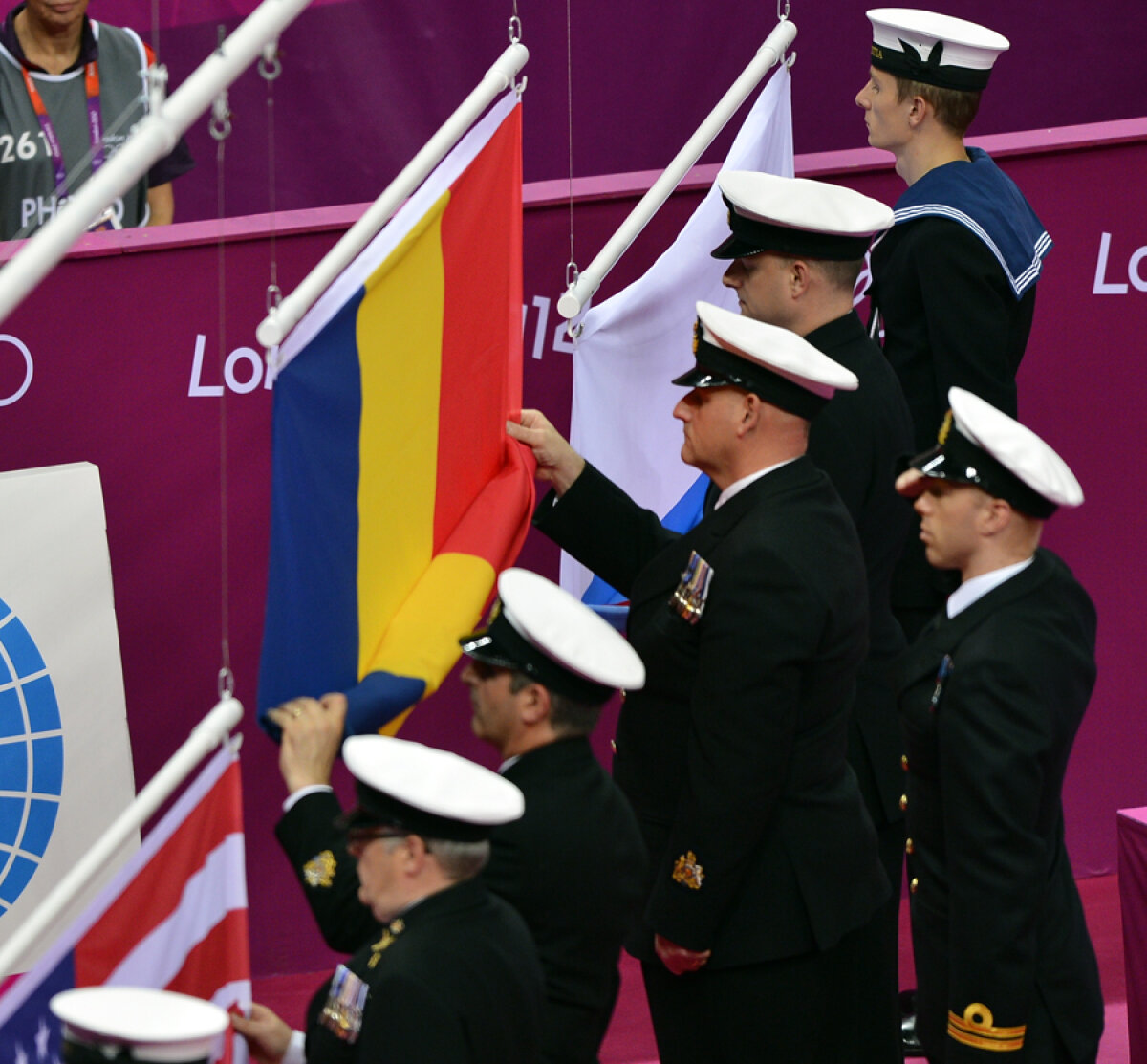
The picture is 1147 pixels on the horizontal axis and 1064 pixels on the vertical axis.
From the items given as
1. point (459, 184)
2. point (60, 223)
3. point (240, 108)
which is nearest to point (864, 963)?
point (459, 184)

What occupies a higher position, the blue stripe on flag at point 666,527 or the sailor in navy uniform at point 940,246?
the sailor in navy uniform at point 940,246

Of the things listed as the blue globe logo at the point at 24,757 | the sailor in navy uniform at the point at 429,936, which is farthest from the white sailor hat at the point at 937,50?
the sailor in navy uniform at the point at 429,936

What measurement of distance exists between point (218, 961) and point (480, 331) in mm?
1222

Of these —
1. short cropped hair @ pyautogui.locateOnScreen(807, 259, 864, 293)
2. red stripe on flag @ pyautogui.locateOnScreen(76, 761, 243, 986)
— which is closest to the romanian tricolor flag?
red stripe on flag @ pyautogui.locateOnScreen(76, 761, 243, 986)

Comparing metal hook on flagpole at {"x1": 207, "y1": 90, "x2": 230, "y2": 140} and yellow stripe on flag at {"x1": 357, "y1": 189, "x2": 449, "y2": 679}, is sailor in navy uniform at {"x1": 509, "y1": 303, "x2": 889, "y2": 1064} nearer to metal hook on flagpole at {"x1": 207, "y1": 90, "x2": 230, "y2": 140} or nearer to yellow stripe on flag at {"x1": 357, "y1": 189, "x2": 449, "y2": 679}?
yellow stripe on flag at {"x1": 357, "y1": 189, "x2": 449, "y2": 679}

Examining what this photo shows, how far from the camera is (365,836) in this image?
7.68 feet

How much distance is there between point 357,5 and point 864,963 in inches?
152

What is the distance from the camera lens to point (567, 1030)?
268 cm

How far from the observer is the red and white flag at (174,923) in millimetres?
2443

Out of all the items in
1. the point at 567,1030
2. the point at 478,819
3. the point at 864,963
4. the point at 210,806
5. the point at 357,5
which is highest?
the point at 357,5

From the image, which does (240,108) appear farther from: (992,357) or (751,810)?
(751,810)

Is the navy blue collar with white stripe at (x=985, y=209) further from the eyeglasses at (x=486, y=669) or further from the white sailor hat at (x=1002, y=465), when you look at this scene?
the eyeglasses at (x=486, y=669)

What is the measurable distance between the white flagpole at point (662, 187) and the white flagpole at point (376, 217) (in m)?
0.44

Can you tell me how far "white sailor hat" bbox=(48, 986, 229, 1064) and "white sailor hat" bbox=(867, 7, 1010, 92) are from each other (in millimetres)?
2722
